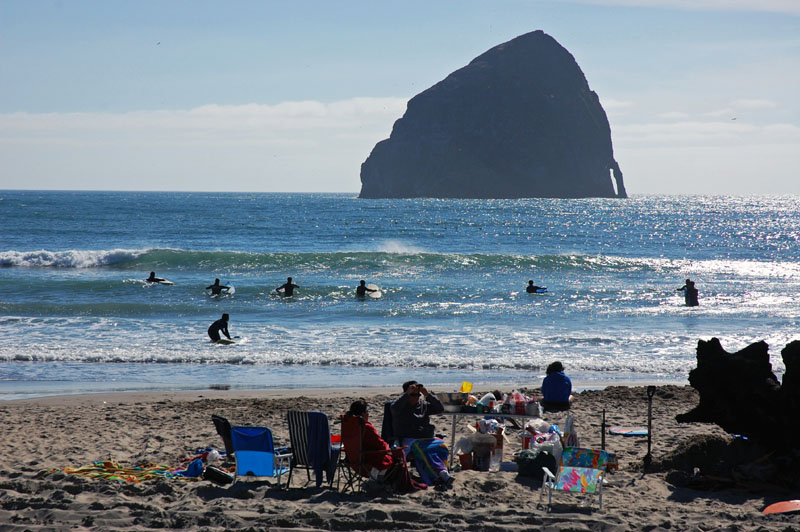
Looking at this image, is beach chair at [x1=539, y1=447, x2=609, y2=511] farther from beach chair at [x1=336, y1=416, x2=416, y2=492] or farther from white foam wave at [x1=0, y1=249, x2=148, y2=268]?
white foam wave at [x1=0, y1=249, x2=148, y2=268]

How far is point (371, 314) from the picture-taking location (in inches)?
896

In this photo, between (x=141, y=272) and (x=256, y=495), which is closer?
(x=256, y=495)

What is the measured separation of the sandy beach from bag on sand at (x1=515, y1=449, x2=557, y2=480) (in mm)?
147

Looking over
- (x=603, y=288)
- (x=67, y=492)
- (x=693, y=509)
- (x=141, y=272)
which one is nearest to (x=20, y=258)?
(x=141, y=272)

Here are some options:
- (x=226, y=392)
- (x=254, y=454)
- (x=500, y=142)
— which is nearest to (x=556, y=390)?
(x=254, y=454)

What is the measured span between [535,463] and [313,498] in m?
2.40

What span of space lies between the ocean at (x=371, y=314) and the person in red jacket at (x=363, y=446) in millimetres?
5737

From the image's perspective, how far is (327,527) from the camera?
21.1ft

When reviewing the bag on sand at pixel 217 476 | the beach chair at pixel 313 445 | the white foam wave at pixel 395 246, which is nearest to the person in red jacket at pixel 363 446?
the beach chair at pixel 313 445

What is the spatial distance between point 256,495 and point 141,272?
2962cm

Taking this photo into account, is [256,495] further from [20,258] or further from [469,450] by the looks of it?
[20,258]

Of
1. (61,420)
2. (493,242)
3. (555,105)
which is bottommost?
(61,420)

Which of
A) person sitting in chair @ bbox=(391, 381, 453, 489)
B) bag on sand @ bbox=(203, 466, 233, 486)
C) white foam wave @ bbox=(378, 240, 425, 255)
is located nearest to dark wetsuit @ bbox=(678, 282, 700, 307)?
person sitting in chair @ bbox=(391, 381, 453, 489)

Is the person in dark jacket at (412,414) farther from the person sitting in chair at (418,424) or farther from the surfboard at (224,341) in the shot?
the surfboard at (224,341)
